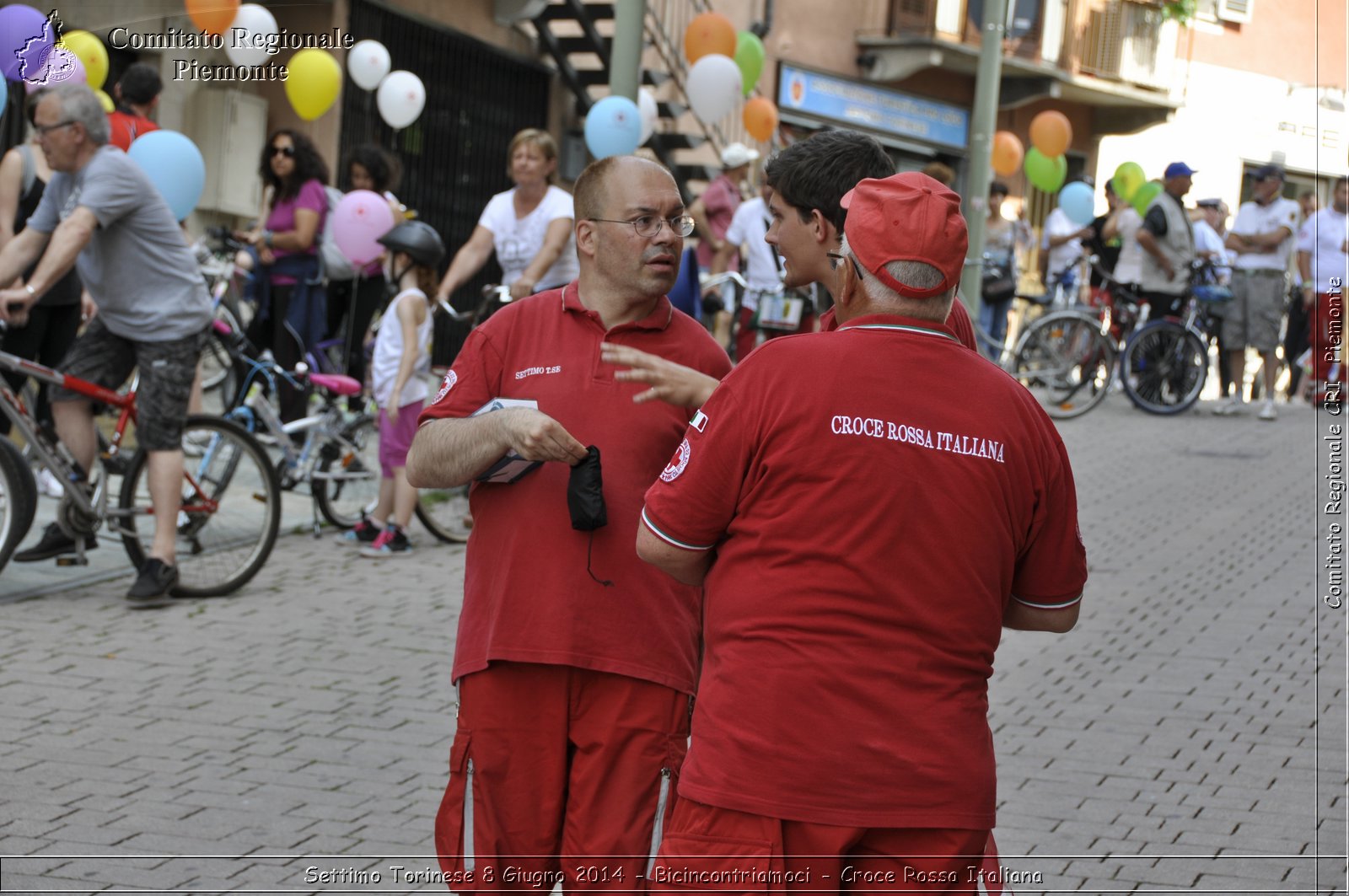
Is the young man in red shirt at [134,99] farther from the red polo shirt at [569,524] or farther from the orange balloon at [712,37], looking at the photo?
the orange balloon at [712,37]

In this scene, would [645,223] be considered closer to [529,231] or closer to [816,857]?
[816,857]

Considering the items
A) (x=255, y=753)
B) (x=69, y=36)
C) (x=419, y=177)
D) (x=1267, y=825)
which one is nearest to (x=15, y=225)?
(x=69, y=36)

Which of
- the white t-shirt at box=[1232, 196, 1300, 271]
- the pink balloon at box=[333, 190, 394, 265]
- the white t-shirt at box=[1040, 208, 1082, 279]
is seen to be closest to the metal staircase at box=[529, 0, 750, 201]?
the white t-shirt at box=[1040, 208, 1082, 279]

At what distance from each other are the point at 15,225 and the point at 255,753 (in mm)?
4460

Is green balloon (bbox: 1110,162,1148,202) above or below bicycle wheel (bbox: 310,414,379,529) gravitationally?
above

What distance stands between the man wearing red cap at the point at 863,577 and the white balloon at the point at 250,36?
7823 millimetres

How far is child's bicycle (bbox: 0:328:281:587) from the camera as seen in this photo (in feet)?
22.5

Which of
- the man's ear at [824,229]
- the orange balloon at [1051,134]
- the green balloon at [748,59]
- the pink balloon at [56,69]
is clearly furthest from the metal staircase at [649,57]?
the man's ear at [824,229]

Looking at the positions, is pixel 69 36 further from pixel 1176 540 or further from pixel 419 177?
pixel 419 177

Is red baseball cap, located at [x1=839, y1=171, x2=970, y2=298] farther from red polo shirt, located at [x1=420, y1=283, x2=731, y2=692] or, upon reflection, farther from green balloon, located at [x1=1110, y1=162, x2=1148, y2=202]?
green balloon, located at [x1=1110, y1=162, x2=1148, y2=202]

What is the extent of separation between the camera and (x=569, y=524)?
3488 millimetres

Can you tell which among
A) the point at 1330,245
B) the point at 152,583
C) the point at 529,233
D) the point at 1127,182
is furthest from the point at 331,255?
the point at 1127,182

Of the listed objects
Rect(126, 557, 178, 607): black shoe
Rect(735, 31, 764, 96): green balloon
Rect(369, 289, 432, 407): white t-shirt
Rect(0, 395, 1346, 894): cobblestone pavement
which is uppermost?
Rect(735, 31, 764, 96): green balloon

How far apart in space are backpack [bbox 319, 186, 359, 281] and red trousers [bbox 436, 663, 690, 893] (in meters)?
7.99
